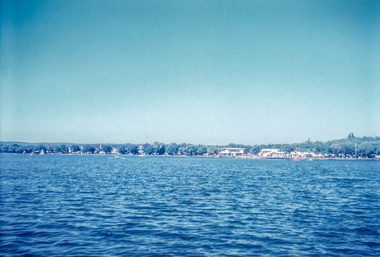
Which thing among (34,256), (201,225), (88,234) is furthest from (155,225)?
(34,256)

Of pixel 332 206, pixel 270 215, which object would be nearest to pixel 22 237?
pixel 270 215

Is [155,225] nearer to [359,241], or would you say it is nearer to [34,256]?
[34,256]

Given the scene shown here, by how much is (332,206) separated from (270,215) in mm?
7523

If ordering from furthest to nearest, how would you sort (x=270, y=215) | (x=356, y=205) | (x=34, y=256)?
1. (x=356, y=205)
2. (x=270, y=215)
3. (x=34, y=256)

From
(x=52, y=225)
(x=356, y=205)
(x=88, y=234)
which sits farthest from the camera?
(x=356, y=205)

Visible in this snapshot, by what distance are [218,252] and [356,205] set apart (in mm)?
18038

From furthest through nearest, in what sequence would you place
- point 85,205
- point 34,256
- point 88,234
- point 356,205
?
point 356,205
point 85,205
point 88,234
point 34,256

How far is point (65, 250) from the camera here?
12969 mm

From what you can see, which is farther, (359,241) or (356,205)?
(356,205)

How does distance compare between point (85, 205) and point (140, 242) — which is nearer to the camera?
point (140, 242)

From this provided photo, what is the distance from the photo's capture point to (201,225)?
680 inches

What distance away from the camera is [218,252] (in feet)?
42.4

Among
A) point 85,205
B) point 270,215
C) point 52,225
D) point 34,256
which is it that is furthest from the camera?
point 85,205

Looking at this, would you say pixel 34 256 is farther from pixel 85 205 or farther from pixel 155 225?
pixel 85 205
